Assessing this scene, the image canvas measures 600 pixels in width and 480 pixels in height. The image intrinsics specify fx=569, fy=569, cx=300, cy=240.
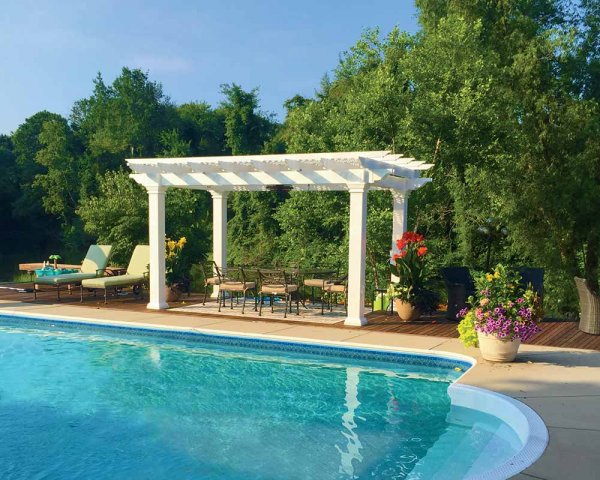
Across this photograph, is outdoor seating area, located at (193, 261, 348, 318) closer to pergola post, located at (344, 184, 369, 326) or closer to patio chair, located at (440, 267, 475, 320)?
pergola post, located at (344, 184, 369, 326)

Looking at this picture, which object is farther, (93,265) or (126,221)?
(126,221)

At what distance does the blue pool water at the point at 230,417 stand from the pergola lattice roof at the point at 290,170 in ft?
9.60

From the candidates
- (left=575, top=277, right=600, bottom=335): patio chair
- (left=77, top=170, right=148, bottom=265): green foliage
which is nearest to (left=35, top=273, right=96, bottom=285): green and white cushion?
(left=77, top=170, right=148, bottom=265): green foliage

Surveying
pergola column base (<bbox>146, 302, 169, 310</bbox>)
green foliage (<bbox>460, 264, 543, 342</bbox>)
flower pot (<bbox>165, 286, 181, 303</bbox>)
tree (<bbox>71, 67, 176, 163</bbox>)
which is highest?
tree (<bbox>71, 67, 176, 163</bbox>)

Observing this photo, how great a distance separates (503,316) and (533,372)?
70cm

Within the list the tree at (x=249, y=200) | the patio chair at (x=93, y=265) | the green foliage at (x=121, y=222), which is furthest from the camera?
the tree at (x=249, y=200)

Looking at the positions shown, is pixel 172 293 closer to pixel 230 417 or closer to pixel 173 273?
pixel 173 273

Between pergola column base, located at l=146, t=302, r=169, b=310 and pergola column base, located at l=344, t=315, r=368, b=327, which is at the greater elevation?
pergola column base, located at l=146, t=302, r=169, b=310

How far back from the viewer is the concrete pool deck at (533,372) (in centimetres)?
404

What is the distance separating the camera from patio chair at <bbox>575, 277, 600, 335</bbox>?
8.69 metres

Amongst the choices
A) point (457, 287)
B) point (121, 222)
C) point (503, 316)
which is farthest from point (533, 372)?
point (121, 222)

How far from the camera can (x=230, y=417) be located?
18.8 feet

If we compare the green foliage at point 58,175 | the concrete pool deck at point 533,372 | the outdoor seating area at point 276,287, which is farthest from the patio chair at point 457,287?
the green foliage at point 58,175

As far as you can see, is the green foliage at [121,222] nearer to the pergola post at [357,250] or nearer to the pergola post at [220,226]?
the pergola post at [220,226]
